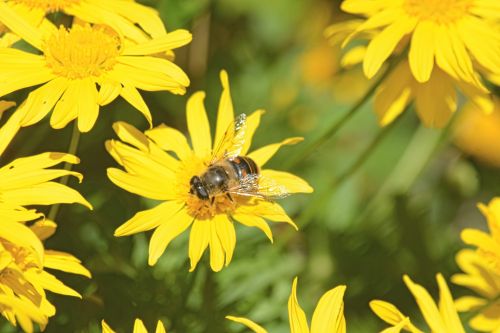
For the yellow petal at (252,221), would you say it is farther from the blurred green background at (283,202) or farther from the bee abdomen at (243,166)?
the blurred green background at (283,202)

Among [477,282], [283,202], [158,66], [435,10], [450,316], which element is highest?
[435,10]

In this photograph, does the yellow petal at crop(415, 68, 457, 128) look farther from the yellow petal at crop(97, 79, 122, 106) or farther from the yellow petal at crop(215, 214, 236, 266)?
the yellow petal at crop(97, 79, 122, 106)

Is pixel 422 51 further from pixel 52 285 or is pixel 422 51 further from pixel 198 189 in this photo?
pixel 52 285

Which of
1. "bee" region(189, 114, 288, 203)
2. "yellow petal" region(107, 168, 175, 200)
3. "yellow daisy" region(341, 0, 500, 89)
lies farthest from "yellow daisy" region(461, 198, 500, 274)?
"yellow petal" region(107, 168, 175, 200)

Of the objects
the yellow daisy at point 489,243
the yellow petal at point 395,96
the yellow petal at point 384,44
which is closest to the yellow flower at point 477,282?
the yellow daisy at point 489,243

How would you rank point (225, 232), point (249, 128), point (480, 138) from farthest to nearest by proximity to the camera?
point (480, 138) < point (249, 128) < point (225, 232)

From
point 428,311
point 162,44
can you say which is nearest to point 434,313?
point 428,311
